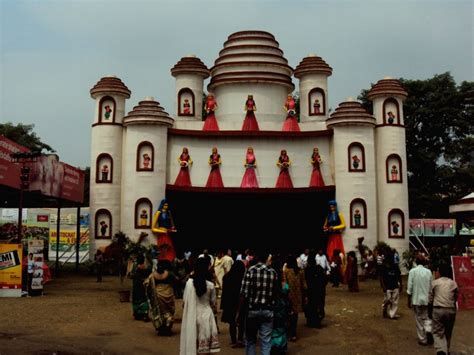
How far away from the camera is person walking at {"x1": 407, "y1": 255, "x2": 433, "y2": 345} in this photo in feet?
32.7

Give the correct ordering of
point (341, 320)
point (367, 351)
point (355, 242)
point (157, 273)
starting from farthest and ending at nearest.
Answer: point (355, 242)
point (341, 320)
point (157, 273)
point (367, 351)

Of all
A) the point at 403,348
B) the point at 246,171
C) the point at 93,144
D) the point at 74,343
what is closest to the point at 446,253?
the point at 403,348

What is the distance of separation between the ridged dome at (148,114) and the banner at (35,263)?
11975 millimetres

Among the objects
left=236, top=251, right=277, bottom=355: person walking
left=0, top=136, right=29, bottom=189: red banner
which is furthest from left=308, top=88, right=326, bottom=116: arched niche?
left=236, top=251, right=277, bottom=355: person walking

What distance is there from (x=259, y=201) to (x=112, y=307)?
15088 mm

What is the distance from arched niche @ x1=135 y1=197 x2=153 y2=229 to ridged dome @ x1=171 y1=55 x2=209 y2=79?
905 centimetres

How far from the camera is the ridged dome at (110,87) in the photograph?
2869 centimetres

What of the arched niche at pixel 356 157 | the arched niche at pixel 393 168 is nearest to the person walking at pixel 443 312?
the arched niche at pixel 356 157

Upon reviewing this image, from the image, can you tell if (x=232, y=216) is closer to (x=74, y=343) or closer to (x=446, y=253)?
(x=446, y=253)

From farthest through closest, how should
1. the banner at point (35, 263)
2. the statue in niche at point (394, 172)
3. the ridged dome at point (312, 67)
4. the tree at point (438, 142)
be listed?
the tree at point (438, 142)
the ridged dome at point (312, 67)
the statue in niche at point (394, 172)
the banner at point (35, 263)

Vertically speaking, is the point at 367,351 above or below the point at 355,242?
below

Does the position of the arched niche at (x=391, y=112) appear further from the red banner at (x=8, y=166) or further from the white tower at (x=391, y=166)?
the red banner at (x=8, y=166)

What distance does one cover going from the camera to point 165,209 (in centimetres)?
2638

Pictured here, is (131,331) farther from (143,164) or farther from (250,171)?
(250,171)
